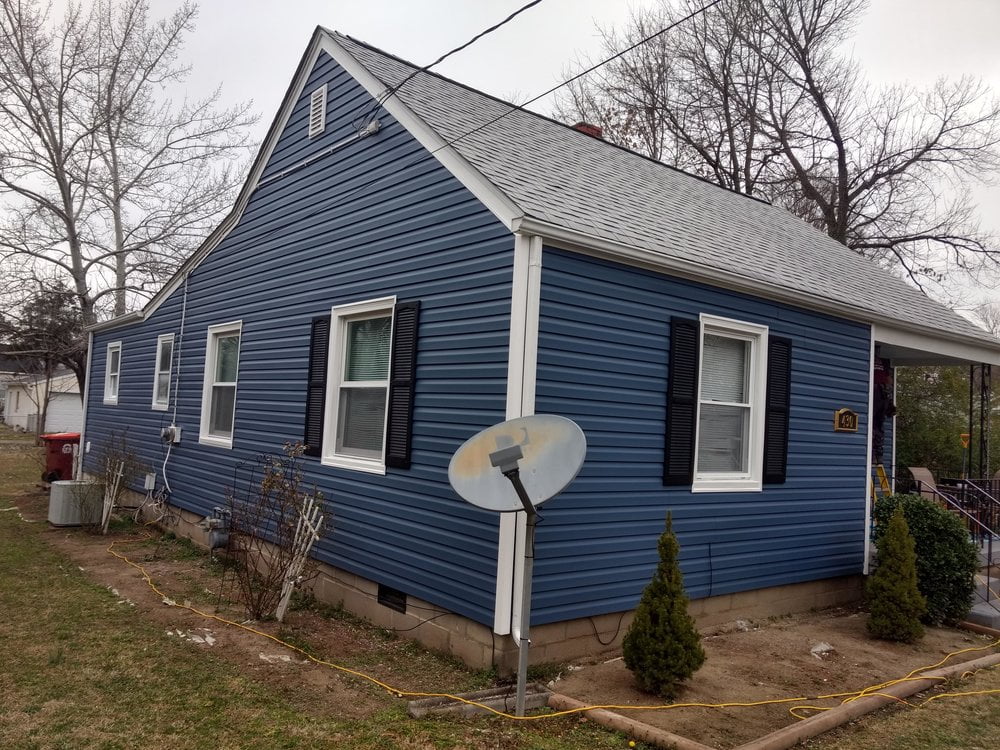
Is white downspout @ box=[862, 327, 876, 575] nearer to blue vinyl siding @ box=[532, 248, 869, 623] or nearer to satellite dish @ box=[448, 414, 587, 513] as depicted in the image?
blue vinyl siding @ box=[532, 248, 869, 623]

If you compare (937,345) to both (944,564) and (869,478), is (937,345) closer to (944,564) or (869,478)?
(869,478)

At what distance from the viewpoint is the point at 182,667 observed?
16.8 ft

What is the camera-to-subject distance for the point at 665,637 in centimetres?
474

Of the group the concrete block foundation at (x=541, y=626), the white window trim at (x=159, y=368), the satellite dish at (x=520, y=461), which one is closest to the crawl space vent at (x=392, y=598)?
the concrete block foundation at (x=541, y=626)

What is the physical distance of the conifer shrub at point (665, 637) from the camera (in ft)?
15.5

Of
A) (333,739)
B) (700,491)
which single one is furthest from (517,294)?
(333,739)

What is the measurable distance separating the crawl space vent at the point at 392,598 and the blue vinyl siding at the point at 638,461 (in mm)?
1414

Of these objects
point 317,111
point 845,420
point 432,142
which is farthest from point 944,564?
point 317,111

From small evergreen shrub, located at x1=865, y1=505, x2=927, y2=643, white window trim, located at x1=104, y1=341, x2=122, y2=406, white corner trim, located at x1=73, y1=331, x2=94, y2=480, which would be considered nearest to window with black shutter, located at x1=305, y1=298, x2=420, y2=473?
small evergreen shrub, located at x1=865, y1=505, x2=927, y2=643

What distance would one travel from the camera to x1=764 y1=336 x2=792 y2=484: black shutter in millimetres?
6852

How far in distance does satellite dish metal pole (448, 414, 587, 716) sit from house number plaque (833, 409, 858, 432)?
4.61 meters

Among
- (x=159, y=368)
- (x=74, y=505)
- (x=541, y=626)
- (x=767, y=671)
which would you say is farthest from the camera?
(x=159, y=368)

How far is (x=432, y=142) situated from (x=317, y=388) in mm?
2626

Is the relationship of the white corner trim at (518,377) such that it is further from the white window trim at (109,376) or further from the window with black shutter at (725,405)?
the white window trim at (109,376)
